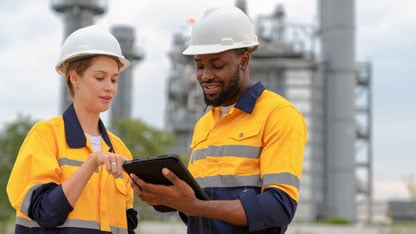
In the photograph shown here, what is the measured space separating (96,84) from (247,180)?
94 centimetres

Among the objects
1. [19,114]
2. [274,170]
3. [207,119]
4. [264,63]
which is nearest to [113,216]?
[207,119]

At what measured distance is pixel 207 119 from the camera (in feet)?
13.4

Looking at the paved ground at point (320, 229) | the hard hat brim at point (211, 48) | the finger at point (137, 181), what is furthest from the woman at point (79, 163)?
the paved ground at point (320, 229)

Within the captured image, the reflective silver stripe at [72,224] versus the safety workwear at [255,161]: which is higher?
the safety workwear at [255,161]

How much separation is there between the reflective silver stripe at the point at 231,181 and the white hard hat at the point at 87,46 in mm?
824

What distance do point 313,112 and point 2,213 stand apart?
1728 cm

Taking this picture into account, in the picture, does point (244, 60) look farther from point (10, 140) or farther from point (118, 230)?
point (10, 140)

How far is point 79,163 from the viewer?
4023 millimetres

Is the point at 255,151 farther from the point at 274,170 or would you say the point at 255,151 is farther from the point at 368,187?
the point at 368,187

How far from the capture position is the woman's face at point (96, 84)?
409cm

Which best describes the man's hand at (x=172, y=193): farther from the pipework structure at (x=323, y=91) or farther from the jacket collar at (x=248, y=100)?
the pipework structure at (x=323, y=91)

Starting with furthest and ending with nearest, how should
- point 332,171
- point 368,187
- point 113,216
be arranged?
1. point 368,187
2. point 332,171
3. point 113,216

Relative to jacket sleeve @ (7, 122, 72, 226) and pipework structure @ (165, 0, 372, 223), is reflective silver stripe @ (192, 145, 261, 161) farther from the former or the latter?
pipework structure @ (165, 0, 372, 223)

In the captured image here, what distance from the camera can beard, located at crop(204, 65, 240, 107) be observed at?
370 cm
